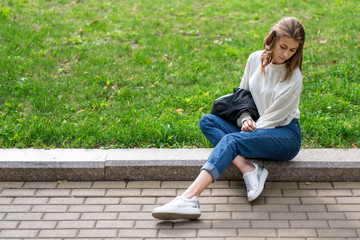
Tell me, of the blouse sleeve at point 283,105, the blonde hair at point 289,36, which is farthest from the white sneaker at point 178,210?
the blonde hair at point 289,36

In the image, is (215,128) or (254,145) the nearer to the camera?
(254,145)

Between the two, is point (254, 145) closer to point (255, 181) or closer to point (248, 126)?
point (248, 126)

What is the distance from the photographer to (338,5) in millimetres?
7828

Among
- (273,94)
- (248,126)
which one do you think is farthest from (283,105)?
(248,126)

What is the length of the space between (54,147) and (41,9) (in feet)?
14.8

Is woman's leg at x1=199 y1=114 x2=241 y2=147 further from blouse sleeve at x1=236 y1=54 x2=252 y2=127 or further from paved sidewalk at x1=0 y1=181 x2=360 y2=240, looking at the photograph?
paved sidewalk at x1=0 y1=181 x2=360 y2=240

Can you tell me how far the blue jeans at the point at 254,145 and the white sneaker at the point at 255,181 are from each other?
0.13 metres

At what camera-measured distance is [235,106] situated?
13.5 feet

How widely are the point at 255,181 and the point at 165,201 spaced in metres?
0.76

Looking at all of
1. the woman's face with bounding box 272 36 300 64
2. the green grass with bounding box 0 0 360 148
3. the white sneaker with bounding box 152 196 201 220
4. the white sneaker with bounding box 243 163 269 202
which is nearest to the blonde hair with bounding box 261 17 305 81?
the woman's face with bounding box 272 36 300 64

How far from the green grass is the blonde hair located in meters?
0.92

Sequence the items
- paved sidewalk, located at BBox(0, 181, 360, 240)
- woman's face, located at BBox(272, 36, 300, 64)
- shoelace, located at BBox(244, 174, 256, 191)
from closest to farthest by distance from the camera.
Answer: paved sidewalk, located at BBox(0, 181, 360, 240), woman's face, located at BBox(272, 36, 300, 64), shoelace, located at BBox(244, 174, 256, 191)

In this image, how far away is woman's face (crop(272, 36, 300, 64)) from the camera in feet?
12.2

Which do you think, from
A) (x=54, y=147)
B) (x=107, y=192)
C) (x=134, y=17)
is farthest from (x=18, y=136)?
(x=134, y=17)
